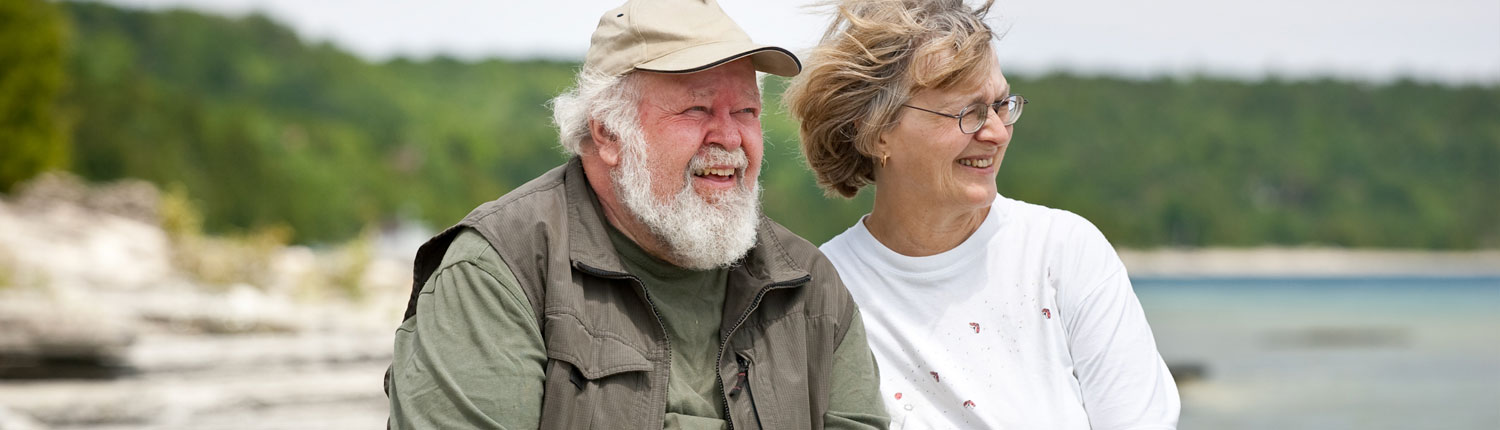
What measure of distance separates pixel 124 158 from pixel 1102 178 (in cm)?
4439

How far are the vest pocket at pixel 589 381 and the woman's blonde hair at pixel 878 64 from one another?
79 cm

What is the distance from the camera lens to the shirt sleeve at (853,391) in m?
2.22

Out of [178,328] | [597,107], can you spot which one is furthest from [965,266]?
[178,328]

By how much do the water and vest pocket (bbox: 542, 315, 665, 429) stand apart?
1394 cm

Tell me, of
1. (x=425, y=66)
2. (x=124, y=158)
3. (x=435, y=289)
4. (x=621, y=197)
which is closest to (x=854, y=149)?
(x=621, y=197)

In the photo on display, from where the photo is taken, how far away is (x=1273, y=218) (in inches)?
2591

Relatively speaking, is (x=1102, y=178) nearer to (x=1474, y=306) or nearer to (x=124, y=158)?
(x=1474, y=306)

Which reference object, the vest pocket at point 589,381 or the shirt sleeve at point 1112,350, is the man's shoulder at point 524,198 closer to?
the vest pocket at point 589,381

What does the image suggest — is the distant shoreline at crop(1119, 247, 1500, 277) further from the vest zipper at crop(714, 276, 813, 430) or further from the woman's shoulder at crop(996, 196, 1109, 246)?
the vest zipper at crop(714, 276, 813, 430)

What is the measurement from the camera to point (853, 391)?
2260 millimetres

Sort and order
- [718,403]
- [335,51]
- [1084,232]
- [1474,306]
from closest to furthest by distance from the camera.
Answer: [718,403] < [1084,232] < [1474,306] < [335,51]

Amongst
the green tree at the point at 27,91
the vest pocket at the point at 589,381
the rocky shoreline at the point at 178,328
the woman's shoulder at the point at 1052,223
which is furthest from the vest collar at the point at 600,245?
the green tree at the point at 27,91

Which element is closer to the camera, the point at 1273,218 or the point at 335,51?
the point at 335,51

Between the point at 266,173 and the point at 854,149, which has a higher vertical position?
the point at 266,173
